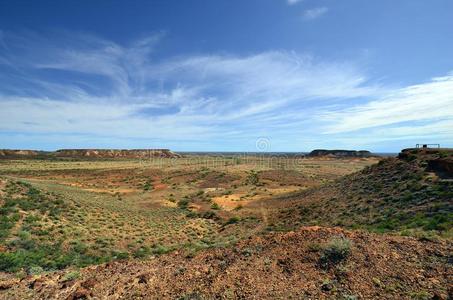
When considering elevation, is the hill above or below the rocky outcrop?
below

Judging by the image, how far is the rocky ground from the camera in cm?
679

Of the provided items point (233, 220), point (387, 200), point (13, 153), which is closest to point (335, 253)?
point (387, 200)

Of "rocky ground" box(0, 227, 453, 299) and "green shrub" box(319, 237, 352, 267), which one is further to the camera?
"green shrub" box(319, 237, 352, 267)

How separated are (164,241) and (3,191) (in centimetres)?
1384

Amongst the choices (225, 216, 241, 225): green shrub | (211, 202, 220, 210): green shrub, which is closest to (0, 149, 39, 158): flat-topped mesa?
(211, 202, 220, 210): green shrub

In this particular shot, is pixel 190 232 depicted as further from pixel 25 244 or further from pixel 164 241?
pixel 25 244

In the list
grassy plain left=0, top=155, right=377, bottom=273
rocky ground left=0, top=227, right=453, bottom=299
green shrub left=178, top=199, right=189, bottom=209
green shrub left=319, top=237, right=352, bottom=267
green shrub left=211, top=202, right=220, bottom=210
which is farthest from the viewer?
green shrub left=178, top=199, right=189, bottom=209

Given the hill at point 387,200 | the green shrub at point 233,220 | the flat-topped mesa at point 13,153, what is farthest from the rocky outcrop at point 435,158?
the flat-topped mesa at point 13,153

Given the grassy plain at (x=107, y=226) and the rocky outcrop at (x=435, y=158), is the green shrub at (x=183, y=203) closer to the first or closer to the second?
the grassy plain at (x=107, y=226)

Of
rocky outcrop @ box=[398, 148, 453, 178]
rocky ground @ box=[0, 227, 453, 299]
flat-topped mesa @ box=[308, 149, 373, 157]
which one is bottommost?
rocky ground @ box=[0, 227, 453, 299]

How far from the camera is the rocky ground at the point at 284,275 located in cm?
679

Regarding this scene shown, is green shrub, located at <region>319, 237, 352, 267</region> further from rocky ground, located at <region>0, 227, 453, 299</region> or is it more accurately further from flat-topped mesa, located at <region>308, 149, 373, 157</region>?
flat-topped mesa, located at <region>308, 149, 373, 157</region>

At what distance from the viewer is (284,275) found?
25.3 feet

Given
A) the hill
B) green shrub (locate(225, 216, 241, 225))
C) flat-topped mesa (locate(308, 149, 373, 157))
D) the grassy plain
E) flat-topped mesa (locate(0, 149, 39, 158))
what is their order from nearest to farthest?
the grassy plain, the hill, green shrub (locate(225, 216, 241, 225)), flat-topped mesa (locate(0, 149, 39, 158)), flat-topped mesa (locate(308, 149, 373, 157))
